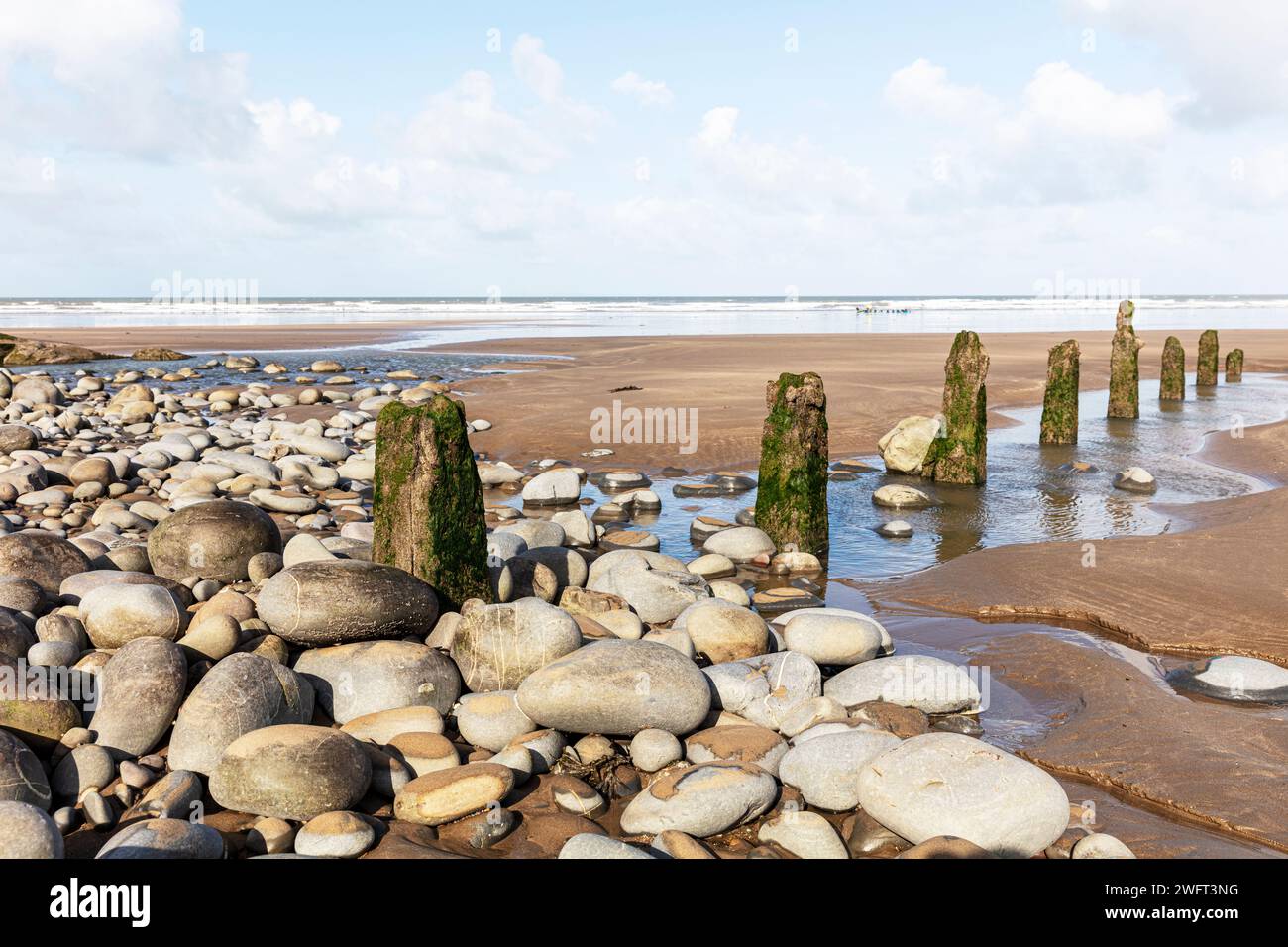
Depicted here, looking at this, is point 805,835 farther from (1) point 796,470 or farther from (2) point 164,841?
(1) point 796,470

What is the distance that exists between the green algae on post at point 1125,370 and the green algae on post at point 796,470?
46.3 feet

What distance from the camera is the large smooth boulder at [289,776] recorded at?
5004mm

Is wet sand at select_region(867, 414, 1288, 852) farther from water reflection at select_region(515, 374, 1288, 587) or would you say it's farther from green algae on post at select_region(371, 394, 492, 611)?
green algae on post at select_region(371, 394, 492, 611)

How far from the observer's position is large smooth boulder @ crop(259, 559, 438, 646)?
645 centimetres

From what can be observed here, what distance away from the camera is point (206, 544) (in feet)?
26.9

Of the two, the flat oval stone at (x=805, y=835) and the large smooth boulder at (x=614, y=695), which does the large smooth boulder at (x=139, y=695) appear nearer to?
the large smooth boulder at (x=614, y=695)

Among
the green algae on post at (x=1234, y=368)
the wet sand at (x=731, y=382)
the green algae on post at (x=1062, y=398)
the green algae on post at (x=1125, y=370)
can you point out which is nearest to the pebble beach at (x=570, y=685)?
the green algae on post at (x=1062, y=398)

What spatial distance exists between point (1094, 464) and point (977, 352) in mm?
3382

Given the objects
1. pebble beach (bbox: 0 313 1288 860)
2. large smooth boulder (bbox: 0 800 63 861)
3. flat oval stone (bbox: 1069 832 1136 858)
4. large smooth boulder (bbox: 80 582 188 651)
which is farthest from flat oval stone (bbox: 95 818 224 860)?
A: flat oval stone (bbox: 1069 832 1136 858)

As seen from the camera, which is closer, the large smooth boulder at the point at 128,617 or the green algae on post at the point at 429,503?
the large smooth boulder at the point at 128,617

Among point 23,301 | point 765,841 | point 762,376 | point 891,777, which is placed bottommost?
point 765,841
